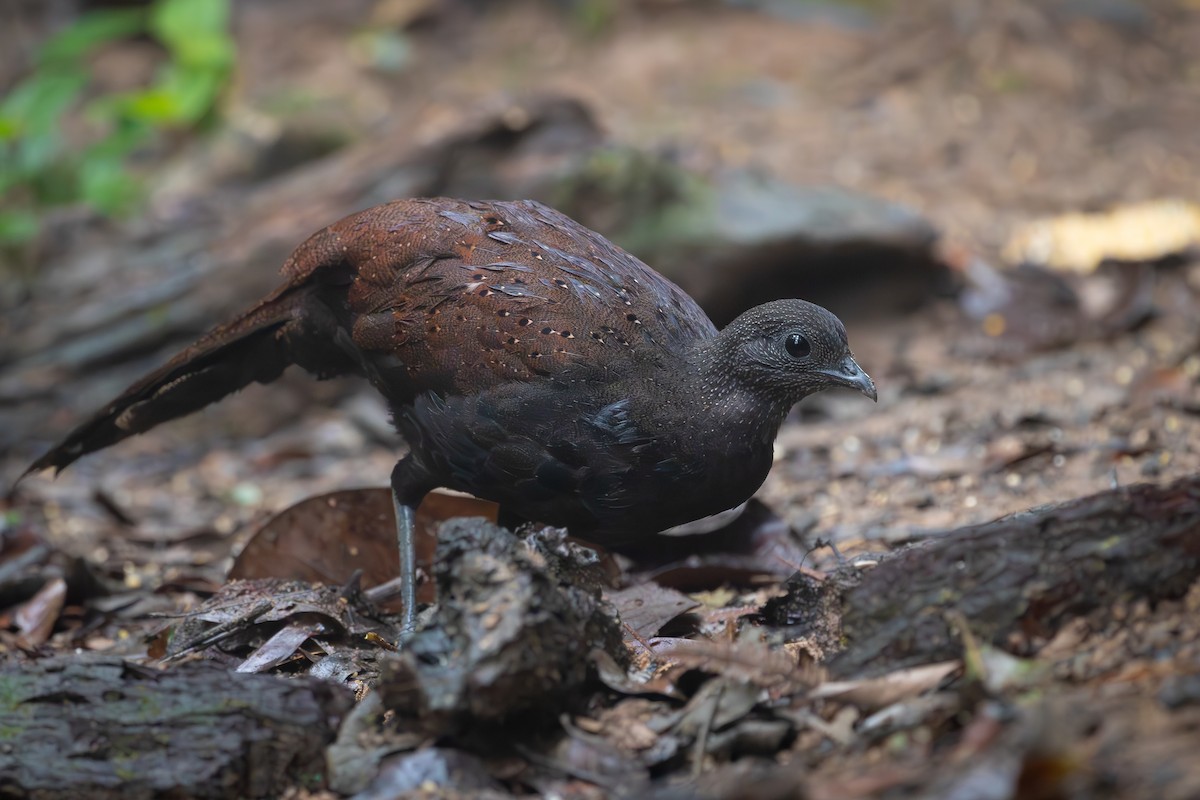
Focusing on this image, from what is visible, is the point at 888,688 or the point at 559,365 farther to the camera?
the point at 559,365

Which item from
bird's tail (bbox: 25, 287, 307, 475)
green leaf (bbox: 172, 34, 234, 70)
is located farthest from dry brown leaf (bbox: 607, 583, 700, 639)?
green leaf (bbox: 172, 34, 234, 70)

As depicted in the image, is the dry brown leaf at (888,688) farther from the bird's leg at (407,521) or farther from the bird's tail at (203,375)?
the bird's tail at (203,375)

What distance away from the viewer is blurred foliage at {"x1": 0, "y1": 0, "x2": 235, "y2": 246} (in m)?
8.73

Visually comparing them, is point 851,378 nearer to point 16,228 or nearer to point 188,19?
point 16,228

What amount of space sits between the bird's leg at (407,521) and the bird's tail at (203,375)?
68 centimetres

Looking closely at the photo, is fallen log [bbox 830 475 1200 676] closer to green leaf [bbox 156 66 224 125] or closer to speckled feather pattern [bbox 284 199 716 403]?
speckled feather pattern [bbox 284 199 716 403]

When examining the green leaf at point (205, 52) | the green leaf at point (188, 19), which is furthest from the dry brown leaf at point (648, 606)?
the green leaf at point (188, 19)

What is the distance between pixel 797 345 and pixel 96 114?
22.4 ft

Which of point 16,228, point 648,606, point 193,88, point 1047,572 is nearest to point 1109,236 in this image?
point 648,606

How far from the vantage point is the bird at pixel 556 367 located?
378 centimetres

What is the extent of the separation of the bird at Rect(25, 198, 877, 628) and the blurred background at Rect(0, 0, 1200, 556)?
1.06m

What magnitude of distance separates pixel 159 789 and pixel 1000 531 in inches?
75.1

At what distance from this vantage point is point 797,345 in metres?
3.94

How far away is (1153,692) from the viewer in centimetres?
240
